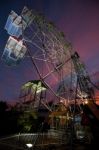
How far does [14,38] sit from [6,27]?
3.93 ft

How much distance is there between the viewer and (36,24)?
21.8 m

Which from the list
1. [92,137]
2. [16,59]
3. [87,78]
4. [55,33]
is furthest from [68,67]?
[92,137]

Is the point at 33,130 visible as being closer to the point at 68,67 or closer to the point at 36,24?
the point at 68,67

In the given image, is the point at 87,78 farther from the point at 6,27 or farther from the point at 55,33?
the point at 6,27

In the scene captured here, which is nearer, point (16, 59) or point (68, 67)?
point (16, 59)

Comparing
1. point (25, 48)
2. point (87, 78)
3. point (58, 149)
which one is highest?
point (25, 48)

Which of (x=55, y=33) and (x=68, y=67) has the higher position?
(x=55, y=33)

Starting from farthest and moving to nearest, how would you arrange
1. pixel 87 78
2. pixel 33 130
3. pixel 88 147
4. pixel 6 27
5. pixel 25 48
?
1. pixel 33 130
2. pixel 87 78
3. pixel 25 48
4. pixel 6 27
5. pixel 88 147

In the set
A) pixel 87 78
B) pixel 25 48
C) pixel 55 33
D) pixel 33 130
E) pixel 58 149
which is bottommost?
pixel 58 149

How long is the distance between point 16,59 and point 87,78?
7.58 meters

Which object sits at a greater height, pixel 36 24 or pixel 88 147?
pixel 36 24

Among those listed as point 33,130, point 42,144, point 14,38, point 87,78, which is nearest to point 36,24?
point 14,38

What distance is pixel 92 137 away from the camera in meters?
21.6

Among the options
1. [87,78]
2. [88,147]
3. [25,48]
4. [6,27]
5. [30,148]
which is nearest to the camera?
[30,148]
